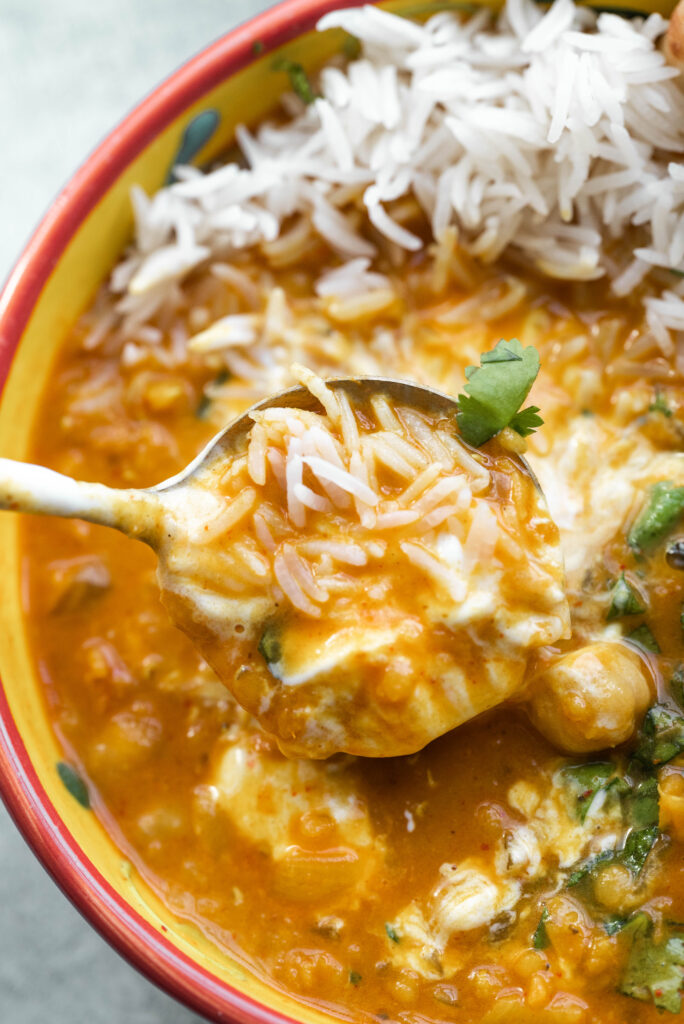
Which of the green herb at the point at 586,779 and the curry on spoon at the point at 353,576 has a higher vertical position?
the curry on spoon at the point at 353,576

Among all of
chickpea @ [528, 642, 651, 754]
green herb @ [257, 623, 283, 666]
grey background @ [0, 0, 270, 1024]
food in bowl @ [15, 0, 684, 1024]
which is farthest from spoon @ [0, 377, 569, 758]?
grey background @ [0, 0, 270, 1024]

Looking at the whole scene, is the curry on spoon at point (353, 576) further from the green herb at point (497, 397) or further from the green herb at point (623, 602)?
the green herb at point (623, 602)

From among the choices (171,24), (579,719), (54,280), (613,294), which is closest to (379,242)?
(613,294)

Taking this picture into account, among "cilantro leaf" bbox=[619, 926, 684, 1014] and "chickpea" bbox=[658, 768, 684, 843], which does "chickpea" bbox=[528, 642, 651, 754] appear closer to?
"chickpea" bbox=[658, 768, 684, 843]

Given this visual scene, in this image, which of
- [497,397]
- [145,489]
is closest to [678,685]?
[497,397]

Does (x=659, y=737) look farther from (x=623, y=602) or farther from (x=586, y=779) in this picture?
(x=623, y=602)

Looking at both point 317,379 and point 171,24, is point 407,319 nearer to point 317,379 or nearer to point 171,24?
point 317,379

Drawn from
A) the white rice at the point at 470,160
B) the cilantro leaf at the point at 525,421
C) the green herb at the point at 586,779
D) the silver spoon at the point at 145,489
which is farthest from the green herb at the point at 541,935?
the white rice at the point at 470,160

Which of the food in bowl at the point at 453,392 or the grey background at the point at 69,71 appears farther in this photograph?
the grey background at the point at 69,71
